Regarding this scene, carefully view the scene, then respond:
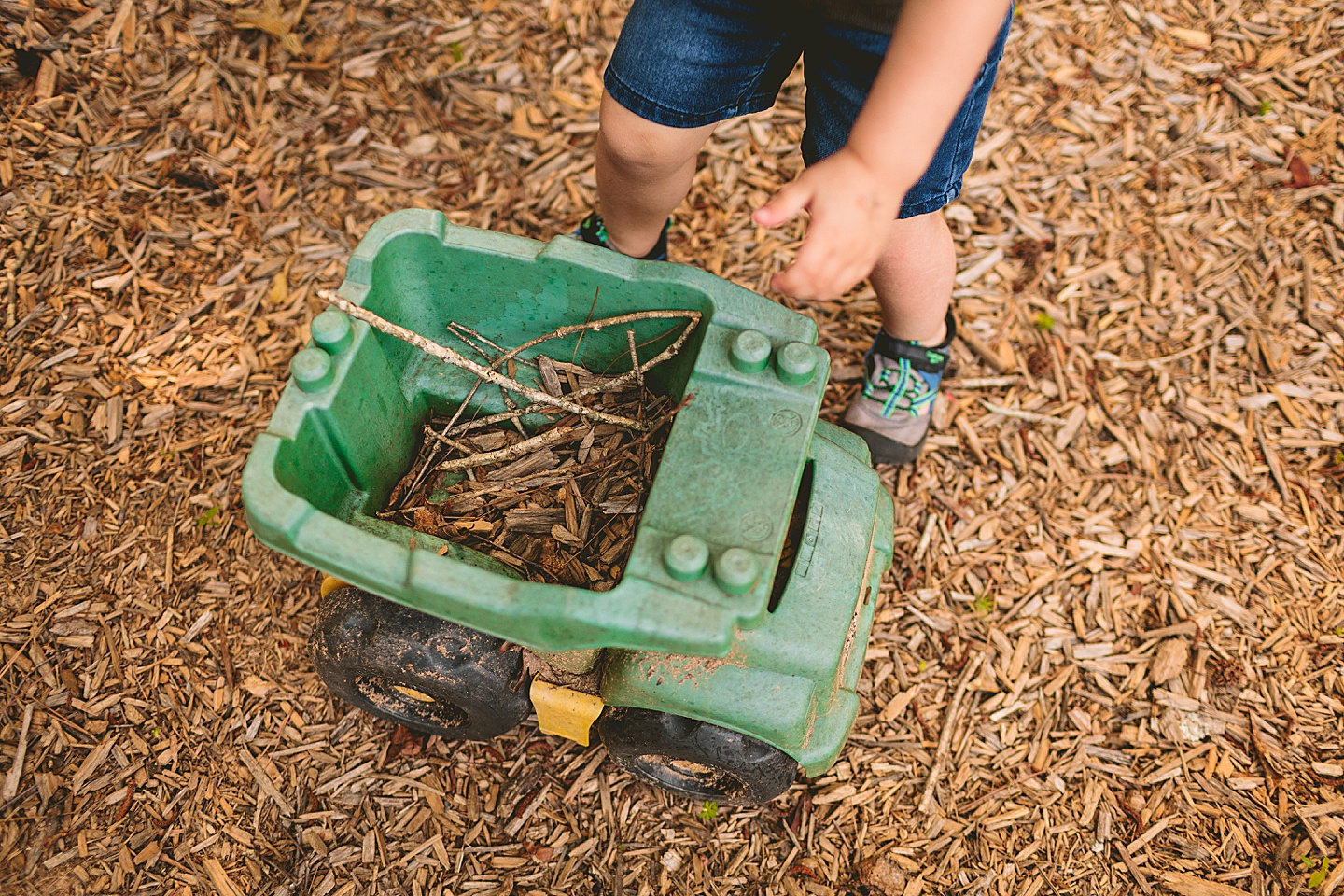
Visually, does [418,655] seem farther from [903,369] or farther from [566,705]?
[903,369]

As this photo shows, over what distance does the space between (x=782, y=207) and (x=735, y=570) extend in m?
0.49

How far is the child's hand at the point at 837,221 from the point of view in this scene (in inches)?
49.0

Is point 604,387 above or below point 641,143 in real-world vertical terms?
below

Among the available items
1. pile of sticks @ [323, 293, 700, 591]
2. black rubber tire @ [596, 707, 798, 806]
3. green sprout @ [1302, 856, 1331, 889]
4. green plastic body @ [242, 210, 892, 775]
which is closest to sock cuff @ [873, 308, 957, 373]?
green plastic body @ [242, 210, 892, 775]

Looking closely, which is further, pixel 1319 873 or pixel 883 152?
pixel 1319 873

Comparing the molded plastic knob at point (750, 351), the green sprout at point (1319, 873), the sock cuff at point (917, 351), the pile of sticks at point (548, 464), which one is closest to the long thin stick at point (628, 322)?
the pile of sticks at point (548, 464)

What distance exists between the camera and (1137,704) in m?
2.04

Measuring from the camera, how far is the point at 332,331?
1.44 metres

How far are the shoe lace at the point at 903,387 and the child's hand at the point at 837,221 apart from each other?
0.97 metres

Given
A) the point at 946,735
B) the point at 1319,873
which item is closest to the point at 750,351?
the point at 946,735

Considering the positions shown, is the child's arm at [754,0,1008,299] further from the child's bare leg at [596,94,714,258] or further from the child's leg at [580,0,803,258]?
the child's bare leg at [596,94,714,258]

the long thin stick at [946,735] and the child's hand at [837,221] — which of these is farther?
the long thin stick at [946,735]

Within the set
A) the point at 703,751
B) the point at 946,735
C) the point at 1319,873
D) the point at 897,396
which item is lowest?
the point at 946,735

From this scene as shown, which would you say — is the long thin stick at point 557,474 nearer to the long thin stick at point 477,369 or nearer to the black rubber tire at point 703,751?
the long thin stick at point 477,369
